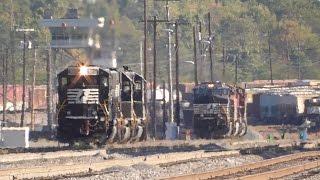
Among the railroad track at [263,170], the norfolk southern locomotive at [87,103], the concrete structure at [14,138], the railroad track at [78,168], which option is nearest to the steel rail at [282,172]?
the railroad track at [263,170]

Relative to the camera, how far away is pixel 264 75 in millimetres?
A: 129625

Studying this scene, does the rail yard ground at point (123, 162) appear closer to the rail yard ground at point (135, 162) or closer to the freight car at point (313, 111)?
the rail yard ground at point (135, 162)

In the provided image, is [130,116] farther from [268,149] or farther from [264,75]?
[264,75]

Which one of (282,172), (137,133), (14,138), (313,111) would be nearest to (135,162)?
(282,172)

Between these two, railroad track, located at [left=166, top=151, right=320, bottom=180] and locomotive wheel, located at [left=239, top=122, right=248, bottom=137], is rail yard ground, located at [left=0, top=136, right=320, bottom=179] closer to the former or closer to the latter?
railroad track, located at [left=166, top=151, right=320, bottom=180]

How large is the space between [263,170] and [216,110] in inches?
871

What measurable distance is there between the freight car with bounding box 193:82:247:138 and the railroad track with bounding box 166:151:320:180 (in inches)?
597

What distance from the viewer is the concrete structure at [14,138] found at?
43.2 m

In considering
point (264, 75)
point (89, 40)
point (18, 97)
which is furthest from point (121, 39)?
point (264, 75)

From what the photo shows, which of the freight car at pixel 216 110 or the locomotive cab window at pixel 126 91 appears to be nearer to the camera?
the locomotive cab window at pixel 126 91

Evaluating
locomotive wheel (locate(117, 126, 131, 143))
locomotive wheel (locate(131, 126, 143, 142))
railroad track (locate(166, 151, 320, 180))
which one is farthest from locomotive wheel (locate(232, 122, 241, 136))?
railroad track (locate(166, 151, 320, 180))

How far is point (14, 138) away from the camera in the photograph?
4441 centimetres

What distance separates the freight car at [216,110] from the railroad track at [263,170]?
49.8ft

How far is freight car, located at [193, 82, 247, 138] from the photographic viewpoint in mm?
48000
